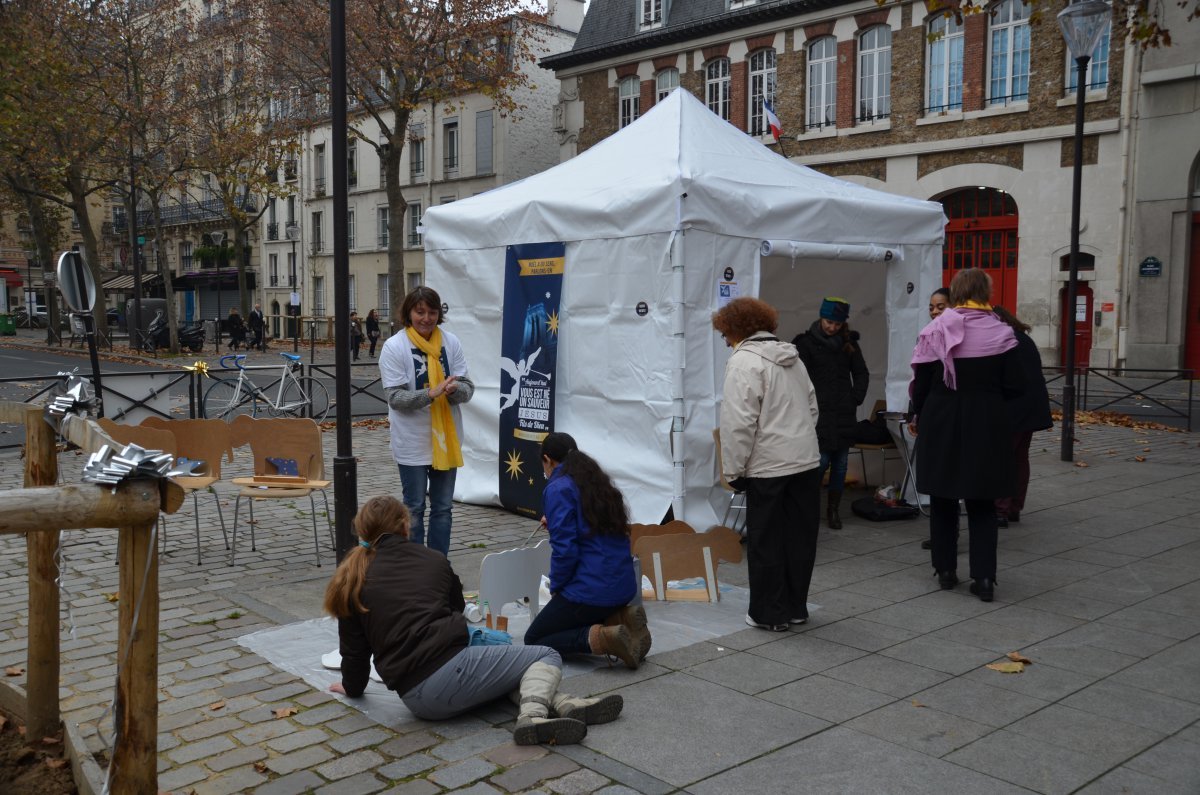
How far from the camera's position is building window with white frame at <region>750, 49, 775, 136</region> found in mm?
31125

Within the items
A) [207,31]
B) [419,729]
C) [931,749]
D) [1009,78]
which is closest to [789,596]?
[931,749]

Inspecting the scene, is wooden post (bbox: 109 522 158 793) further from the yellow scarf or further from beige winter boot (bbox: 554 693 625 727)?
the yellow scarf

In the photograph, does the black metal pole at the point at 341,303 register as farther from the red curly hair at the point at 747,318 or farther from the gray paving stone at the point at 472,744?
the gray paving stone at the point at 472,744

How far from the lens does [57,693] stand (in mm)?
4105

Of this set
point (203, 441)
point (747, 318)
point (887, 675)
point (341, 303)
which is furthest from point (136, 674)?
point (203, 441)

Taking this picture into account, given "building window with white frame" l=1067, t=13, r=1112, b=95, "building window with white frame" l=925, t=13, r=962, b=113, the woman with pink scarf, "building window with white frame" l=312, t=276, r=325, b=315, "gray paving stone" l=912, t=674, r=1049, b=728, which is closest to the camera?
"gray paving stone" l=912, t=674, r=1049, b=728

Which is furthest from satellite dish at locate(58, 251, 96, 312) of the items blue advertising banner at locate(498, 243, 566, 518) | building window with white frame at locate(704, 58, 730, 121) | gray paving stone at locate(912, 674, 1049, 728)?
building window with white frame at locate(704, 58, 730, 121)

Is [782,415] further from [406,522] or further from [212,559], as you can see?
[212,559]

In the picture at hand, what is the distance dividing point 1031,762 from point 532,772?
6.04ft

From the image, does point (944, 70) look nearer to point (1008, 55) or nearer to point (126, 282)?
point (1008, 55)

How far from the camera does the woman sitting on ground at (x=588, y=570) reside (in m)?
4.97

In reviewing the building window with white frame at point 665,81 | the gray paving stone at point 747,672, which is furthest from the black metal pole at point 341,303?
the building window with white frame at point 665,81

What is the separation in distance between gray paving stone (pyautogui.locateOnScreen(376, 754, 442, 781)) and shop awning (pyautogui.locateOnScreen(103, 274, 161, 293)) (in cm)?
5901

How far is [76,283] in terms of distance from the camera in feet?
Result: 31.4
